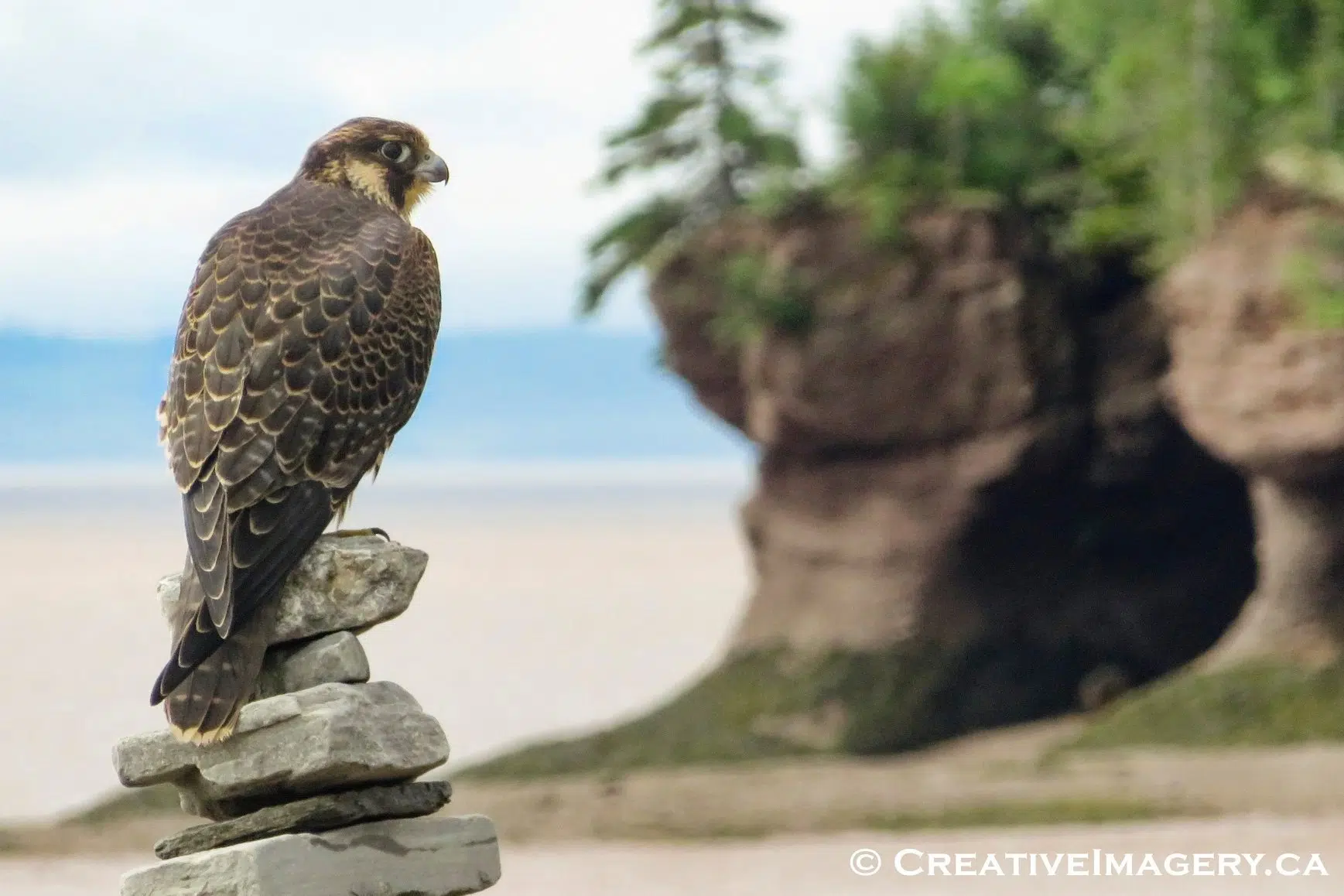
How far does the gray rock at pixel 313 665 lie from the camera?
8055 millimetres

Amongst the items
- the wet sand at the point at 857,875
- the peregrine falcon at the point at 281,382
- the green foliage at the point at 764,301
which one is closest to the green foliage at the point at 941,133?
the green foliage at the point at 764,301

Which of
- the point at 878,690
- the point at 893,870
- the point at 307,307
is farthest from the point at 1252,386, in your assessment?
the point at 307,307

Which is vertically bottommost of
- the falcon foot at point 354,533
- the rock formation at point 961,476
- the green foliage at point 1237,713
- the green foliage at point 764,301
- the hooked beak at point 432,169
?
the green foliage at point 1237,713

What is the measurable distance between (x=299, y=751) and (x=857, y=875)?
30.9 ft

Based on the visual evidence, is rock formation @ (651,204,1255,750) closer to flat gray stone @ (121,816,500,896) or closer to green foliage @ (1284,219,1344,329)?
green foliage @ (1284,219,1344,329)

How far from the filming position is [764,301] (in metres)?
23.7

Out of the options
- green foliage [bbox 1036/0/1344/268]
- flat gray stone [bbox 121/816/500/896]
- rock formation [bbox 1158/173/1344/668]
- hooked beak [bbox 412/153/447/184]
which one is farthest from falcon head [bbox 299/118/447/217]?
green foliage [bbox 1036/0/1344/268]

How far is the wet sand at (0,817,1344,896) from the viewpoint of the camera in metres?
15.5

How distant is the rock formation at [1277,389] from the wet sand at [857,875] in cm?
439

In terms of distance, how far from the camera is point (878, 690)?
23969 millimetres

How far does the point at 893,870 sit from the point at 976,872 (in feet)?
2.30

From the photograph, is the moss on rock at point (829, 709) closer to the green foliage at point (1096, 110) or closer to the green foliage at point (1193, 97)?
the green foliage at point (1096, 110)

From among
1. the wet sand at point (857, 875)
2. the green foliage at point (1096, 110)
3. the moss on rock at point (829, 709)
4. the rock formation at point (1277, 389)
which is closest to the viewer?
the wet sand at point (857, 875)

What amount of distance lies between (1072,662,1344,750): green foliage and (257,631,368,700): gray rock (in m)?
13.9
